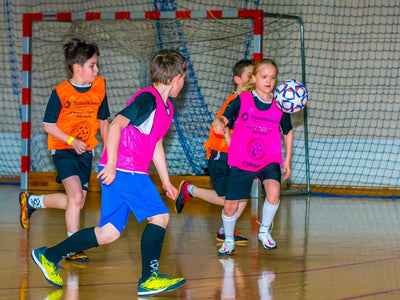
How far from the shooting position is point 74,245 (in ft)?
11.4

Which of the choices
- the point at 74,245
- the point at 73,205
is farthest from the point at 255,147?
the point at 74,245

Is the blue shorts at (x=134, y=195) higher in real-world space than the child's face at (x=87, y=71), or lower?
lower

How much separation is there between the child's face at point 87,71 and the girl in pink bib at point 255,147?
926 millimetres

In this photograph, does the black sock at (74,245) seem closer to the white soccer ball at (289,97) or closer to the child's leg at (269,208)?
the child's leg at (269,208)

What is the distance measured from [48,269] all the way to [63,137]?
111cm

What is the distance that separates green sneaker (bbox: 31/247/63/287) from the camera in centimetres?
340

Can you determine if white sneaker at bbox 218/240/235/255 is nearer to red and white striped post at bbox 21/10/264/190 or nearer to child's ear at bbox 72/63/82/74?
child's ear at bbox 72/63/82/74

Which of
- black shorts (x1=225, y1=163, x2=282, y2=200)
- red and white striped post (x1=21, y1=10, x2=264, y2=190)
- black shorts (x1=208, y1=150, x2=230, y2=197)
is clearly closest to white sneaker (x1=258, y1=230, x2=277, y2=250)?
black shorts (x1=225, y1=163, x2=282, y2=200)

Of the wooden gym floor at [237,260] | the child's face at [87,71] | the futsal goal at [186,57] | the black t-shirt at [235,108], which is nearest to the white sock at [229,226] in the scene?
the wooden gym floor at [237,260]

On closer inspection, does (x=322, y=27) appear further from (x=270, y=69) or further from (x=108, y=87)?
(x=270, y=69)

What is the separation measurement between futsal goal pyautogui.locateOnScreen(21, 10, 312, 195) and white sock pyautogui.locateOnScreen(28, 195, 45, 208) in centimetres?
357

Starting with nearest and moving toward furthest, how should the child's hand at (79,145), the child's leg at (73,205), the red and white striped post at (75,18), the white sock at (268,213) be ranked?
the child's hand at (79,145), the child's leg at (73,205), the white sock at (268,213), the red and white striped post at (75,18)

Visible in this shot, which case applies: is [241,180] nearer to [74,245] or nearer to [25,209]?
[74,245]

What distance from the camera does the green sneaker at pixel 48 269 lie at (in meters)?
3.40
